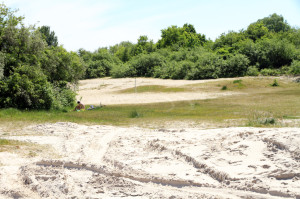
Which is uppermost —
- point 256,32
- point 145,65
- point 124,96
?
point 256,32

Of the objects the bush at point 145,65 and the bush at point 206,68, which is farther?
the bush at point 145,65

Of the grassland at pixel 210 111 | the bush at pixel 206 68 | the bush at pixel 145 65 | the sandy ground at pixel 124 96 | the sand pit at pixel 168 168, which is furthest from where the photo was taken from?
the bush at pixel 145 65

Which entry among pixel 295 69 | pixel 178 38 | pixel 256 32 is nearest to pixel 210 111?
pixel 295 69

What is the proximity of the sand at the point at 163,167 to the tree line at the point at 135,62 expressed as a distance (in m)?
9.71

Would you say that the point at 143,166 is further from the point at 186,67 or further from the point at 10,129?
the point at 186,67

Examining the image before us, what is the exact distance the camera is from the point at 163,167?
266 inches

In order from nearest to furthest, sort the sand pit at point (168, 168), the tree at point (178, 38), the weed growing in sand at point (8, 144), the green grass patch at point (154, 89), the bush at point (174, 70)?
the sand pit at point (168, 168) < the weed growing in sand at point (8, 144) < the green grass patch at point (154, 89) < the bush at point (174, 70) < the tree at point (178, 38)

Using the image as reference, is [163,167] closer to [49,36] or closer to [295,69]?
[295,69]

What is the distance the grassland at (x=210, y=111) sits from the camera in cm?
1366

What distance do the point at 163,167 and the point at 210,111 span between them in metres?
11.1

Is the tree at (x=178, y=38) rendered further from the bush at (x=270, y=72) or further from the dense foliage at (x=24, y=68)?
the dense foliage at (x=24, y=68)

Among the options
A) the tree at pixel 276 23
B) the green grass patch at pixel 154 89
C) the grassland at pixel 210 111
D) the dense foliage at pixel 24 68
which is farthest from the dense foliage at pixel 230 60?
the tree at pixel 276 23

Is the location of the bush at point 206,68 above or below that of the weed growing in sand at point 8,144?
above

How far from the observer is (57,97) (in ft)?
66.1
